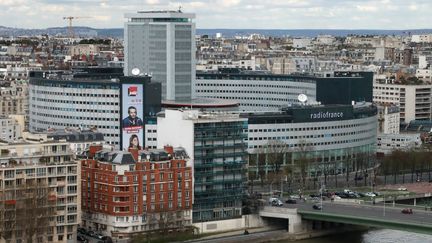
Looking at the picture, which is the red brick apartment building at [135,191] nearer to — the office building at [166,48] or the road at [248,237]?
the road at [248,237]

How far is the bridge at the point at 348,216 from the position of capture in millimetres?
61156

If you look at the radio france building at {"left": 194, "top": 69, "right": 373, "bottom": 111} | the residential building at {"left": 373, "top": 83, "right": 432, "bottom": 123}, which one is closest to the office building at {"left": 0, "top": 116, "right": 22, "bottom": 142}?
the radio france building at {"left": 194, "top": 69, "right": 373, "bottom": 111}

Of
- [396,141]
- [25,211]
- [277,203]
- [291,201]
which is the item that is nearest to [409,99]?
[396,141]

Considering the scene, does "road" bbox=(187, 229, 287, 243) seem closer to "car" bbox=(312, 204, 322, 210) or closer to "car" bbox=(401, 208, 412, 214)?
"car" bbox=(312, 204, 322, 210)

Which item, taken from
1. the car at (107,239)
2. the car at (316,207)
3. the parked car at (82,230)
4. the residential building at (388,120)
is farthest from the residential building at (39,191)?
the residential building at (388,120)

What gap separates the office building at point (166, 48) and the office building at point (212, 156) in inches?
1104

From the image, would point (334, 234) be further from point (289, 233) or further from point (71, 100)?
point (71, 100)

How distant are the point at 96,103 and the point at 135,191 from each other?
29154mm

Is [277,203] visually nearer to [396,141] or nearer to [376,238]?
[376,238]

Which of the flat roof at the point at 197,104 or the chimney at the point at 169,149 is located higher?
the flat roof at the point at 197,104

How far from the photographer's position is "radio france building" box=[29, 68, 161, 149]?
83.6 meters

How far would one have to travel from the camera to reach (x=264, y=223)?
66.5m

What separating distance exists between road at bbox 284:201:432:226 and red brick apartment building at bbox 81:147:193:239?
20.2 ft

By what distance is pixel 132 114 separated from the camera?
84.1 metres
